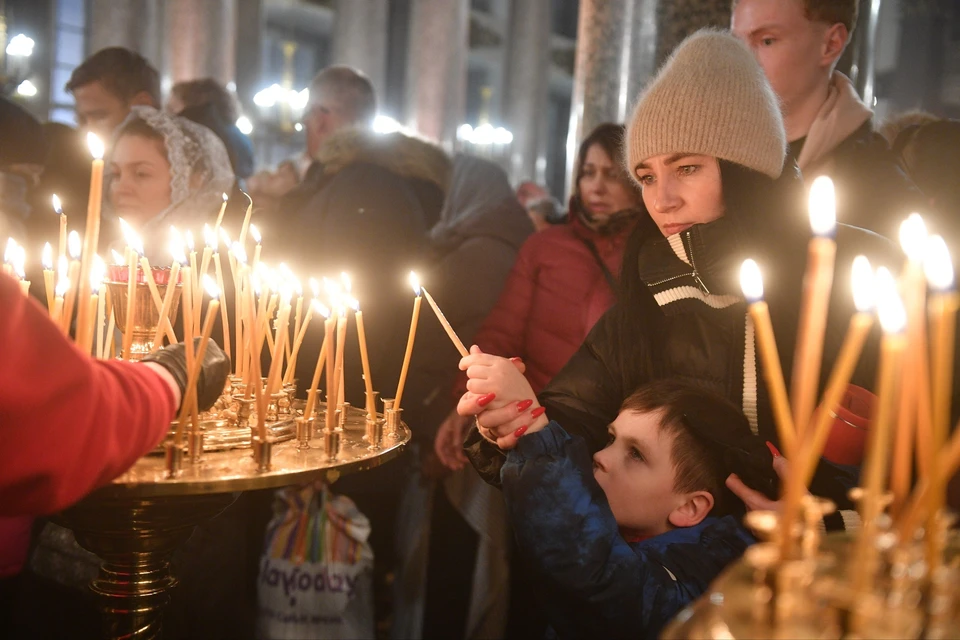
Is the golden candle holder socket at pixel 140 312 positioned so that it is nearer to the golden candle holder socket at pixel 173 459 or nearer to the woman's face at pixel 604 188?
the golden candle holder socket at pixel 173 459

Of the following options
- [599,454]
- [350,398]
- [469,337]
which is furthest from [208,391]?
[469,337]

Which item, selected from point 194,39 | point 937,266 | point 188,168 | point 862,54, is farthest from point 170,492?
point 194,39

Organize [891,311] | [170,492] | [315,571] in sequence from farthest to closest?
[315,571] < [170,492] < [891,311]

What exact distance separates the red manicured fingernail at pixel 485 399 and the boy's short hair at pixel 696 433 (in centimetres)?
41

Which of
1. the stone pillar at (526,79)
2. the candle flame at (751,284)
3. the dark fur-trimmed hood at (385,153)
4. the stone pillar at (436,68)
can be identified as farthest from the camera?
the stone pillar at (526,79)

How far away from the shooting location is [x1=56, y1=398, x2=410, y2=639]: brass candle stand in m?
1.40

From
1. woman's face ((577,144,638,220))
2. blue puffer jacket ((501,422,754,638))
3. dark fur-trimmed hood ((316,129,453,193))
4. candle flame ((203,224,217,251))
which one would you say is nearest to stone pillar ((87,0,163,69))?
dark fur-trimmed hood ((316,129,453,193))

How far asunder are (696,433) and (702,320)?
29 cm

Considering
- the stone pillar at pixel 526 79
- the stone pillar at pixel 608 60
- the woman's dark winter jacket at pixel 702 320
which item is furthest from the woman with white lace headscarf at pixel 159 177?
the stone pillar at pixel 526 79

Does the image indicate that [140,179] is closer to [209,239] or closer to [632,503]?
[209,239]

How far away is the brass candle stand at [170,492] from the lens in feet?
4.59

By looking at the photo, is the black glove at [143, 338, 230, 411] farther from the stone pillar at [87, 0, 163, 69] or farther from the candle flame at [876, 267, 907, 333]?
the stone pillar at [87, 0, 163, 69]

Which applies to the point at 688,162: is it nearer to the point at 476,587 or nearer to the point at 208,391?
the point at 208,391

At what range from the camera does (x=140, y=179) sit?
2965mm
